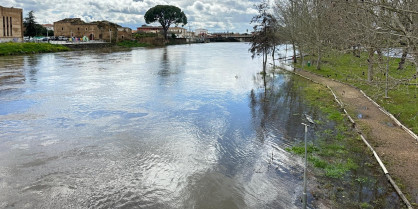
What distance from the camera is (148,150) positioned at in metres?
13.4

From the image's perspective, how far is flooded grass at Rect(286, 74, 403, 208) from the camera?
30.1 feet

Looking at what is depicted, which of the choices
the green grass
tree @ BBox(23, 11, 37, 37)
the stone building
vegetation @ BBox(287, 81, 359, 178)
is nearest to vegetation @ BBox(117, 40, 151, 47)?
the green grass

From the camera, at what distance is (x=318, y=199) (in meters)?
9.18

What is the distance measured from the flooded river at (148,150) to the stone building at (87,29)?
88.5 metres

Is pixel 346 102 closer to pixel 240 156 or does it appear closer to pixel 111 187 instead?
pixel 240 156

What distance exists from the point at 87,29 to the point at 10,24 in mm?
36882

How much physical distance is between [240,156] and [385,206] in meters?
5.24

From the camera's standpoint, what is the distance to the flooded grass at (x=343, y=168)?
9180 mm

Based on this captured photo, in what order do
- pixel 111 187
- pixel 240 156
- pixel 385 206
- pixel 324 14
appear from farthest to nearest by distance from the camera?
pixel 324 14 → pixel 240 156 → pixel 111 187 → pixel 385 206

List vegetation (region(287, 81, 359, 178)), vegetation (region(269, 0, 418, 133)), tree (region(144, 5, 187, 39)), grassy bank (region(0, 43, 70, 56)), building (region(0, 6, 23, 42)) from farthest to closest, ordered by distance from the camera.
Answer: tree (region(144, 5, 187, 39)) → building (region(0, 6, 23, 42)) → grassy bank (region(0, 43, 70, 56)) → vegetation (region(287, 81, 359, 178)) → vegetation (region(269, 0, 418, 133))

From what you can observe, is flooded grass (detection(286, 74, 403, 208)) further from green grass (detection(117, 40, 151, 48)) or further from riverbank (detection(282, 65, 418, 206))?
green grass (detection(117, 40, 151, 48))

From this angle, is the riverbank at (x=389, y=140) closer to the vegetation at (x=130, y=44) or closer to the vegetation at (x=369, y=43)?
the vegetation at (x=369, y=43)

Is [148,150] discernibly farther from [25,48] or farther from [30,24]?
[30,24]

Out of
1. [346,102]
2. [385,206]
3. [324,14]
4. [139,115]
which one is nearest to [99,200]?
[385,206]
